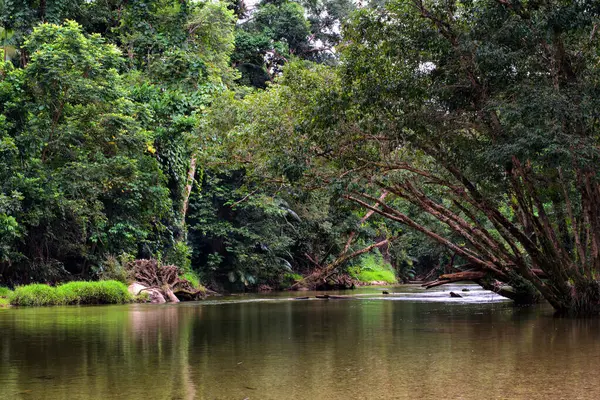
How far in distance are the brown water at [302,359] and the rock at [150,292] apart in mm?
9501

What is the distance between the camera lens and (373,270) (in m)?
46.4

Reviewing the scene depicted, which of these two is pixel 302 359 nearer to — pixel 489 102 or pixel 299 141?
pixel 489 102

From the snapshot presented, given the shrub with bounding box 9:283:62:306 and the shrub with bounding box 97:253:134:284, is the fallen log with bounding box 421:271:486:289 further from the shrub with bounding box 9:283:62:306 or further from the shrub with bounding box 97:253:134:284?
the shrub with bounding box 9:283:62:306

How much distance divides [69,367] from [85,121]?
16620mm

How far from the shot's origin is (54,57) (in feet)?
66.1

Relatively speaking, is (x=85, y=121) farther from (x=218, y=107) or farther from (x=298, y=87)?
(x=298, y=87)

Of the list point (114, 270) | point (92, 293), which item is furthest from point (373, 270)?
point (92, 293)

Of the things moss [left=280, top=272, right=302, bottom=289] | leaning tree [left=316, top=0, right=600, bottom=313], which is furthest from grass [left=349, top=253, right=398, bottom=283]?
leaning tree [left=316, top=0, right=600, bottom=313]

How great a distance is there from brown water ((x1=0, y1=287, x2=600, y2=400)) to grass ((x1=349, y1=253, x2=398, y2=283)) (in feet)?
95.5

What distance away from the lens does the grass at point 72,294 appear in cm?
1862

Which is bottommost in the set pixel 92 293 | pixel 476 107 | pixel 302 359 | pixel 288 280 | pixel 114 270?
pixel 302 359

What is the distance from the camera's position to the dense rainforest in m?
11.3

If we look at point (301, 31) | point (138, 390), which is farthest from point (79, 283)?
point (301, 31)

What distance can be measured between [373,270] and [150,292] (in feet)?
86.5
